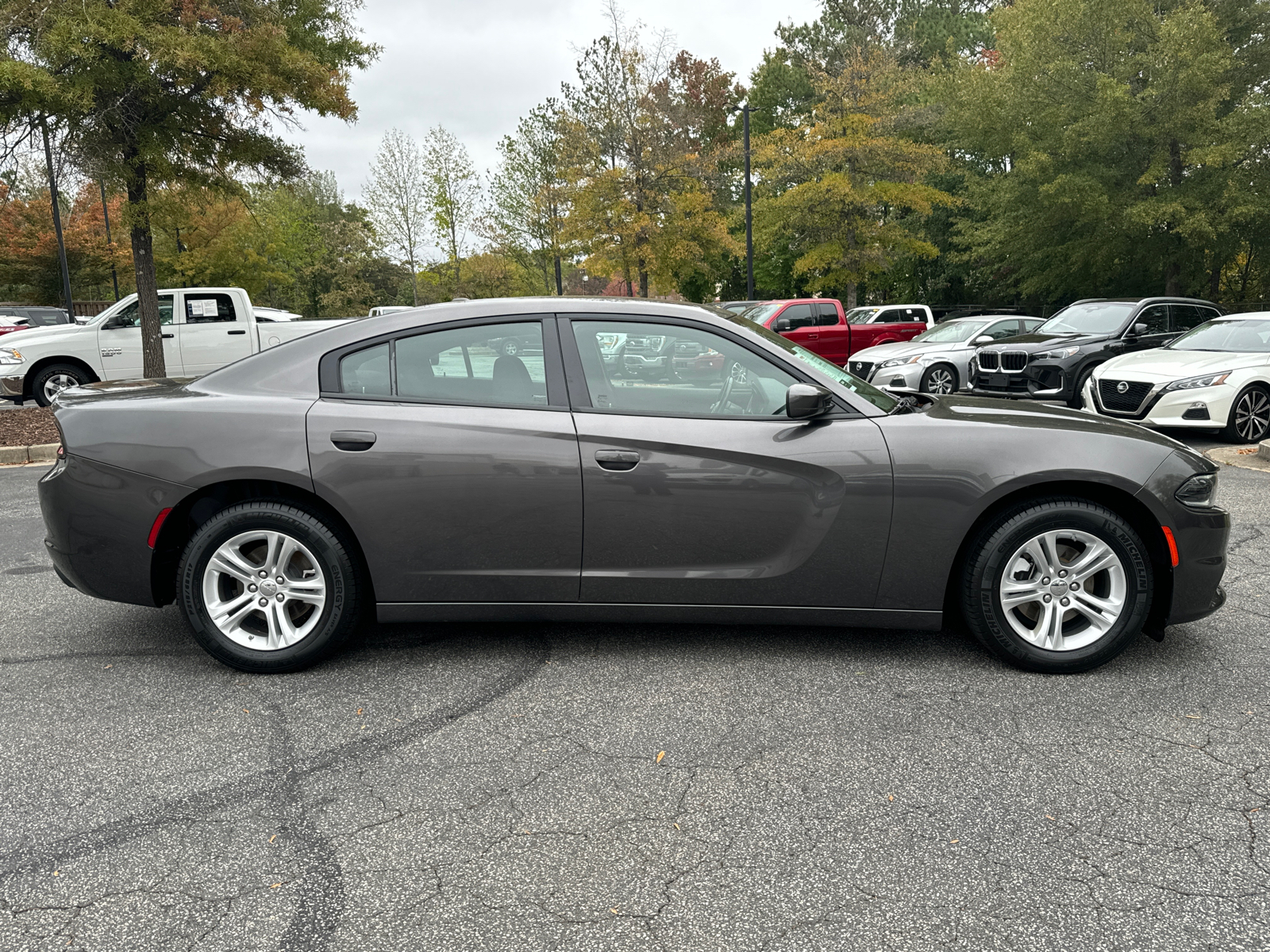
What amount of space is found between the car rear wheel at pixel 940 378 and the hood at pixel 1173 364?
14.8ft

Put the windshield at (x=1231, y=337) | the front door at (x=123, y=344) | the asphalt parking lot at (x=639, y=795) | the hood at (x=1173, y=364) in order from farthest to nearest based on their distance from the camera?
the front door at (x=123, y=344)
the windshield at (x=1231, y=337)
the hood at (x=1173, y=364)
the asphalt parking lot at (x=639, y=795)

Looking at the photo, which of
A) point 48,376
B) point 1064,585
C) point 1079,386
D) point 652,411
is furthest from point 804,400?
point 48,376

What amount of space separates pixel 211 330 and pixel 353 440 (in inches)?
476

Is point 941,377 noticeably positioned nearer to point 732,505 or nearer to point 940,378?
point 940,378

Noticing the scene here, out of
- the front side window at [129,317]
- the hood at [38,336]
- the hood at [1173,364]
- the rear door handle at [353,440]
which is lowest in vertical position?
the rear door handle at [353,440]

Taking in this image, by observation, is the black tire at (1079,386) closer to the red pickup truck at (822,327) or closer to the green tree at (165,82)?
the red pickup truck at (822,327)

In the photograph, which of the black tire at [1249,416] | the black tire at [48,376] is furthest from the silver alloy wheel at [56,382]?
the black tire at [1249,416]

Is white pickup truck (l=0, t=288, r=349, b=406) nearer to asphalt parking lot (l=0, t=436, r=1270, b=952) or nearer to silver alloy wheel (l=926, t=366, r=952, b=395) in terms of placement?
silver alloy wheel (l=926, t=366, r=952, b=395)

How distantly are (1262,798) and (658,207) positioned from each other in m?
28.4

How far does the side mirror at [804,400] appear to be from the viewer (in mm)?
3672

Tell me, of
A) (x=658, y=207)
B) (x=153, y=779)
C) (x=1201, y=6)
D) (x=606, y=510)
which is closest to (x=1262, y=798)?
(x=606, y=510)

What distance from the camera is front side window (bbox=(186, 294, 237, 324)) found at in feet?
47.3

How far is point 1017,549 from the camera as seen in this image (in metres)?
3.73

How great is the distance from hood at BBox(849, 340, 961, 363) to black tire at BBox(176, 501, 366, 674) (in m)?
13.5
